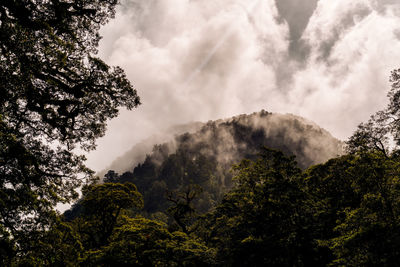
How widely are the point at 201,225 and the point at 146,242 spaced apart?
26.1 meters

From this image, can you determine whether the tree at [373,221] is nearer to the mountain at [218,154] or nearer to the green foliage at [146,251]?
the green foliage at [146,251]

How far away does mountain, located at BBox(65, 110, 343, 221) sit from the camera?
485 feet

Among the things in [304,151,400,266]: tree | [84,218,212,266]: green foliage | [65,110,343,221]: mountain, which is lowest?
[84,218,212,266]: green foliage

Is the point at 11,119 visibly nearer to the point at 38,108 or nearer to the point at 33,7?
the point at 38,108

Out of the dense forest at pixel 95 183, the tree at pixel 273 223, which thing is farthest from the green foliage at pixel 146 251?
the tree at pixel 273 223

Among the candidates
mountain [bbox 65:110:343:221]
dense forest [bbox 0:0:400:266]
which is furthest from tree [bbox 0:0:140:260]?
mountain [bbox 65:110:343:221]

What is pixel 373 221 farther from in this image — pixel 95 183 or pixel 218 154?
pixel 218 154

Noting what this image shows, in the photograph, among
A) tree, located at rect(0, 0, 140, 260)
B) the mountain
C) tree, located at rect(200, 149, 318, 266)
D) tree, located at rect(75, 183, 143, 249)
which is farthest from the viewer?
the mountain

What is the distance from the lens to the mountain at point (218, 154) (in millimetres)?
147750

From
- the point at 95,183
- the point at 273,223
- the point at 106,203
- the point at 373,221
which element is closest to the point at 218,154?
the point at 106,203

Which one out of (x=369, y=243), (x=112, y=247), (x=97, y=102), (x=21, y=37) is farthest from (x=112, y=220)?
(x=369, y=243)

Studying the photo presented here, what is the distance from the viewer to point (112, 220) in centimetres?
2566

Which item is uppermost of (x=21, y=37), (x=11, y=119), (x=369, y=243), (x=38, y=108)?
(x=21, y=37)

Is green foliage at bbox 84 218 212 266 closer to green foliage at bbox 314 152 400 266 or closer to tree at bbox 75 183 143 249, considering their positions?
green foliage at bbox 314 152 400 266
